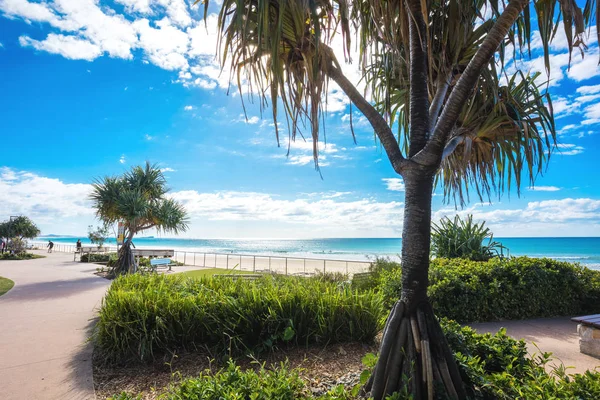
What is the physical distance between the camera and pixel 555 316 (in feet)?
20.7

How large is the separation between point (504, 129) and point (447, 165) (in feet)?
3.43

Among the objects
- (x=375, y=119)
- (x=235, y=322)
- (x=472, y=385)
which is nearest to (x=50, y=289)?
(x=235, y=322)

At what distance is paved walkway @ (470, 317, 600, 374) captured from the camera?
407 cm

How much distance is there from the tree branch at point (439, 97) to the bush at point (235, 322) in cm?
231

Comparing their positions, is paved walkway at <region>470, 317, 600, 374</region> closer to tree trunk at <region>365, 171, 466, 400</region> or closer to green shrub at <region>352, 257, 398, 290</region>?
green shrub at <region>352, 257, 398, 290</region>

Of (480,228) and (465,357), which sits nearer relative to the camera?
(465,357)

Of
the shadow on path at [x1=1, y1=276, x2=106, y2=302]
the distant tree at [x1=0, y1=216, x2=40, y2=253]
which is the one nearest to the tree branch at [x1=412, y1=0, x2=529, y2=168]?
the shadow on path at [x1=1, y1=276, x2=106, y2=302]

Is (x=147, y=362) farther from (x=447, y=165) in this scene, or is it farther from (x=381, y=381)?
(x=447, y=165)

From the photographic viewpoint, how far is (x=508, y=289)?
19.4 feet

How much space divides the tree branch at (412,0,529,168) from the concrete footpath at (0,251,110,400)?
3.84 metres

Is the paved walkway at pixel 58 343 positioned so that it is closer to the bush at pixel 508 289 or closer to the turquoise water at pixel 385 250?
the bush at pixel 508 289

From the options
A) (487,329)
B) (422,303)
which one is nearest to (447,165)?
(487,329)

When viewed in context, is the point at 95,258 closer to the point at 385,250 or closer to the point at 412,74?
the point at 412,74

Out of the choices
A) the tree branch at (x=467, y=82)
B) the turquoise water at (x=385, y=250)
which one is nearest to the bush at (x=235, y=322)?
the tree branch at (x=467, y=82)
